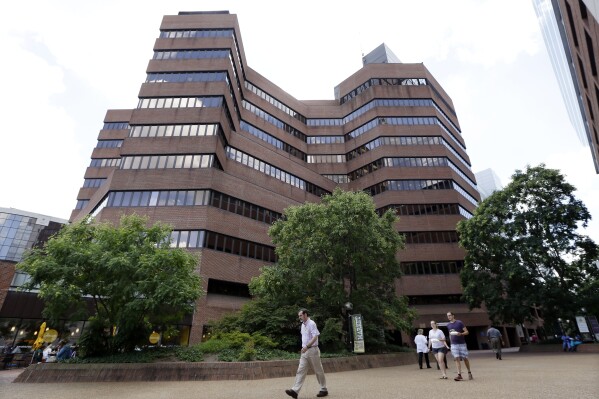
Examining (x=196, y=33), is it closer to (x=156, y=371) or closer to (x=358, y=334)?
(x=156, y=371)

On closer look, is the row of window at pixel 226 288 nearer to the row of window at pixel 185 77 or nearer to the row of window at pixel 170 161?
the row of window at pixel 170 161

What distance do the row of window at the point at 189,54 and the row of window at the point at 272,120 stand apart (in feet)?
20.1

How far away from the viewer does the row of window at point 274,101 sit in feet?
140

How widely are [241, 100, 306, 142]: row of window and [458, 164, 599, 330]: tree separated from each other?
26886 millimetres

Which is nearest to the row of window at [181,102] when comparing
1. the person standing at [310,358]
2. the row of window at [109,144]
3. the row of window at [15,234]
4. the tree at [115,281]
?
the tree at [115,281]

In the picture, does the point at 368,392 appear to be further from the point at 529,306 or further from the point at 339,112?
the point at 339,112

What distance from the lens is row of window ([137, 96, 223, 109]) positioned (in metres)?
32.2

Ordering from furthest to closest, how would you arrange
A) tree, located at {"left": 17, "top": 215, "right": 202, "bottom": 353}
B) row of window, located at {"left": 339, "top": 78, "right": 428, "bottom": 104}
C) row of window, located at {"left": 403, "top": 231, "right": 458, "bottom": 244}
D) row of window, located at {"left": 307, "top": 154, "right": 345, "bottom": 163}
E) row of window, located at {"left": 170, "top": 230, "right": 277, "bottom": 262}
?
row of window, located at {"left": 339, "top": 78, "right": 428, "bottom": 104} < row of window, located at {"left": 307, "top": 154, "right": 345, "bottom": 163} < row of window, located at {"left": 403, "top": 231, "right": 458, "bottom": 244} < row of window, located at {"left": 170, "top": 230, "right": 277, "bottom": 262} < tree, located at {"left": 17, "top": 215, "right": 202, "bottom": 353}

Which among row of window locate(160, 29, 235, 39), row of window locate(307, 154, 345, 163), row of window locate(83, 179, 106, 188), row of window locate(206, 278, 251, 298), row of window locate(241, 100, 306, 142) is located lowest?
row of window locate(206, 278, 251, 298)

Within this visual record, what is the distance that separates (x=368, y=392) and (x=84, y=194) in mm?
52800

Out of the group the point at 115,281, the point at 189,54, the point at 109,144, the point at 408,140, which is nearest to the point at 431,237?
the point at 408,140

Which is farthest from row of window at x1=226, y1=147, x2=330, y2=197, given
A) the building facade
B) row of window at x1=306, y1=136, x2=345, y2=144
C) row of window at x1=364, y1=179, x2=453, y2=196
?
the building facade

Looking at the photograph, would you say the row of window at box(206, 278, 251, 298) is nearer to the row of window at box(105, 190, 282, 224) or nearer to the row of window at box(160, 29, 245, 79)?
the row of window at box(105, 190, 282, 224)

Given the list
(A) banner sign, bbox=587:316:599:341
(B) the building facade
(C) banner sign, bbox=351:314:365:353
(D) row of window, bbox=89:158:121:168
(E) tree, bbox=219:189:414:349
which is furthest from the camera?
(B) the building facade
